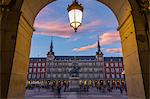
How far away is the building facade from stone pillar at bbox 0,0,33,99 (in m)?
88.4

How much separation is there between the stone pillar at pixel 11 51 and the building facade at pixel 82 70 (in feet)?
290

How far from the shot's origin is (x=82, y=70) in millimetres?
97188

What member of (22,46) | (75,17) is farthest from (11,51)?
(75,17)

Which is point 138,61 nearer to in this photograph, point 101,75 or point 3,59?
point 3,59

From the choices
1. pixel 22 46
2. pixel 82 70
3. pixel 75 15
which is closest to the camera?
pixel 75 15

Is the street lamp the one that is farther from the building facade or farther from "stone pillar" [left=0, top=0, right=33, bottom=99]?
the building facade

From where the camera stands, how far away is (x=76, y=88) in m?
36.1

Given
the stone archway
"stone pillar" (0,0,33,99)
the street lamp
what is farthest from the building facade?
the street lamp

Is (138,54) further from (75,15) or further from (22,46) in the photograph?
(22,46)

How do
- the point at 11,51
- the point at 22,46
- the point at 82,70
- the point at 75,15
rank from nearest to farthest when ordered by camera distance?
the point at 11,51
the point at 75,15
the point at 22,46
the point at 82,70

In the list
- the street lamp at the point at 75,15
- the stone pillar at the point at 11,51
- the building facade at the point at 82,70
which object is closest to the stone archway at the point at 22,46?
the stone pillar at the point at 11,51

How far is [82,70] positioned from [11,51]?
306 feet

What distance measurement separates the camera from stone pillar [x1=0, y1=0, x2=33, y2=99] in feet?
16.0

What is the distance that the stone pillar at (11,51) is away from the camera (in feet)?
16.0
